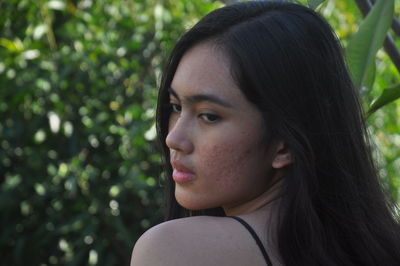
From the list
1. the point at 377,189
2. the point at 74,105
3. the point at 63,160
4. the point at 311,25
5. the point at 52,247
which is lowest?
the point at 52,247

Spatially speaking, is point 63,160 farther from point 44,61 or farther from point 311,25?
point 311,25

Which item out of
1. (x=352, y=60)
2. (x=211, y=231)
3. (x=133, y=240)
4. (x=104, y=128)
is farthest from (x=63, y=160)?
(x=211, y=231)

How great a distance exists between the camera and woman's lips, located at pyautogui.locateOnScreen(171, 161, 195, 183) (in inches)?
69.9

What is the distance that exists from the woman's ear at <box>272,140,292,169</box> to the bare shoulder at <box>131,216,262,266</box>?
19 cm

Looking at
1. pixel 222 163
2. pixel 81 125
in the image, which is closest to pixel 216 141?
pixel 222 163

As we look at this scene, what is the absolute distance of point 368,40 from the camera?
206cm

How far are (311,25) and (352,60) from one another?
0.29 metres

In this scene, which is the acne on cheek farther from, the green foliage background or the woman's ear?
the green foliage background

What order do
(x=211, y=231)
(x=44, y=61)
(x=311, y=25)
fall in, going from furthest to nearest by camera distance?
1. (x=44, y=61)
2. (x=311, y=25)
3. (x=211, y=231)

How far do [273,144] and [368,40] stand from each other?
478mm

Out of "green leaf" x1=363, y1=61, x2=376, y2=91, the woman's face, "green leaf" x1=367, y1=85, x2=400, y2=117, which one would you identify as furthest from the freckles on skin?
"green leaf" x1=363, y1=61, x2=376, y2=91

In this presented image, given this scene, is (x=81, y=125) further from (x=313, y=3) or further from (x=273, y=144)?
(x=273, y=144)

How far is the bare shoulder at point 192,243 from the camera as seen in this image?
1589mm

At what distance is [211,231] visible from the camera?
1.62 m
